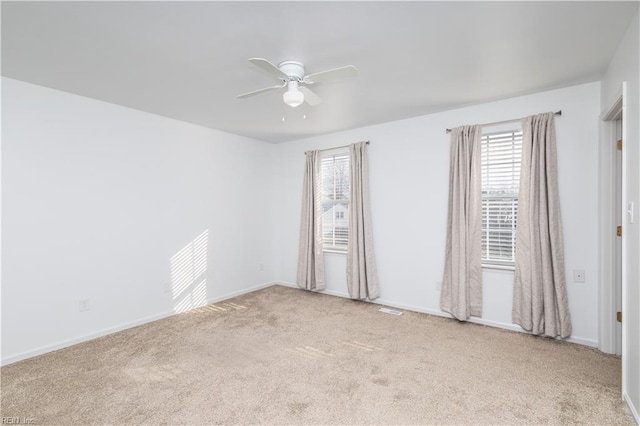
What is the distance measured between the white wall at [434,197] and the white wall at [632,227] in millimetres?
892

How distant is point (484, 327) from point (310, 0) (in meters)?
3.50

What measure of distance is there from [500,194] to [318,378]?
2.70 m

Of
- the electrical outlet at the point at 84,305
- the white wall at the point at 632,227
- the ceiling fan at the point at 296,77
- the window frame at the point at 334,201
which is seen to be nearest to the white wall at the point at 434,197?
the window frame at the point at 334,201

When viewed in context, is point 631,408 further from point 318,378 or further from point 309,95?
point 309,95

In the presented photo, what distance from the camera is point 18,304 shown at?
9.09 ft

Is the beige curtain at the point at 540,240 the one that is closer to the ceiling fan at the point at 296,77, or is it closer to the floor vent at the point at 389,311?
the floor vent at the point at 389,311

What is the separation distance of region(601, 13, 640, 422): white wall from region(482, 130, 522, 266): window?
123 cm

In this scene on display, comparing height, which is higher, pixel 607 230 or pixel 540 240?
pixel 607 230

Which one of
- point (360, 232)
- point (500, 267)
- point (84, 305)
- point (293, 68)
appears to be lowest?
point (84, 305)

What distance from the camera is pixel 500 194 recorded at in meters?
3.45

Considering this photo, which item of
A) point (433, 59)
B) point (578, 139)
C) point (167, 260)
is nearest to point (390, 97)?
point (433, 59)

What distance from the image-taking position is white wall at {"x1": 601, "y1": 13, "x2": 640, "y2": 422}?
6.23 ft

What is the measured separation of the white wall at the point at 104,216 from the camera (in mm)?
2793

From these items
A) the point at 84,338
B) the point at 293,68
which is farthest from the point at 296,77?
the point at 84,338
